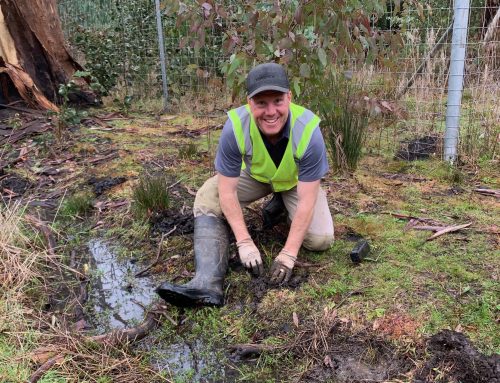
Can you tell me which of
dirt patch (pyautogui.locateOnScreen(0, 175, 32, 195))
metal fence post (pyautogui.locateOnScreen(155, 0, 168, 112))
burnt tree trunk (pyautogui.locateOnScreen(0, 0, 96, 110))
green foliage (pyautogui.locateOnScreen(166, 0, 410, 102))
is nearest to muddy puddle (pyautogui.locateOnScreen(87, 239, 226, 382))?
dirt patch (pyautogui.locateOnScreen(0, 175, 32, 195))

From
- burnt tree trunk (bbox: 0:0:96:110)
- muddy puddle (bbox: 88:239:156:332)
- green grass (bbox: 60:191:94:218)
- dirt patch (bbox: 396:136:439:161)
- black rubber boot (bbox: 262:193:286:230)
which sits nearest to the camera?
muddy puddle (bbox: 88:239:156:332)

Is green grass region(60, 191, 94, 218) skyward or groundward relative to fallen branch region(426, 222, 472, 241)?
skyward

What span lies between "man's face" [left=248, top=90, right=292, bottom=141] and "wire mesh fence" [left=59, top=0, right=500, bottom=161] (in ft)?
3.39

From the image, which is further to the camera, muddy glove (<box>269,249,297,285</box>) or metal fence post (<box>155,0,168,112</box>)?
metal fence post (<box>155,0,168,112</box>)

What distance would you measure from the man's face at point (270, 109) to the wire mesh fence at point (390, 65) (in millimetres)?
1033

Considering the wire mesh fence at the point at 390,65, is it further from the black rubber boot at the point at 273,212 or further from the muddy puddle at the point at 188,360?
the muddy puddle at the point at 188,360

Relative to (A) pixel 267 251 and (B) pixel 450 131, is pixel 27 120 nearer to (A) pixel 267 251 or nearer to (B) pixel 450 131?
(A) pixel 267 251

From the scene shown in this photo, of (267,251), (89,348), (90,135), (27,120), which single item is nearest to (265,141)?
(267,251)

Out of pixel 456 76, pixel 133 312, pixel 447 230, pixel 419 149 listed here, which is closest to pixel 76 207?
pixel 133 312

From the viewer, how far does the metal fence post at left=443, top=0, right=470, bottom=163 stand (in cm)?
411

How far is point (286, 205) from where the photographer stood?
3.22m

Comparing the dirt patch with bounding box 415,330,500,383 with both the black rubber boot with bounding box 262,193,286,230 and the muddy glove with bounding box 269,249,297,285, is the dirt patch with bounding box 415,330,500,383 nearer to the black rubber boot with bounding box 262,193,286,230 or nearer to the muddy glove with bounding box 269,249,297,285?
the muddy glove with bounding box 269,249,297,285

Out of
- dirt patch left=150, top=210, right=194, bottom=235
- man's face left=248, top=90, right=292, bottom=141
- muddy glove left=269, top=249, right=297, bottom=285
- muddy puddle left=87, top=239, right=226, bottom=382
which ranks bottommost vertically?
muddy puddle left=87, top=239, right=226, bottom=382

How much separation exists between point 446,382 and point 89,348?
5.30 ft
